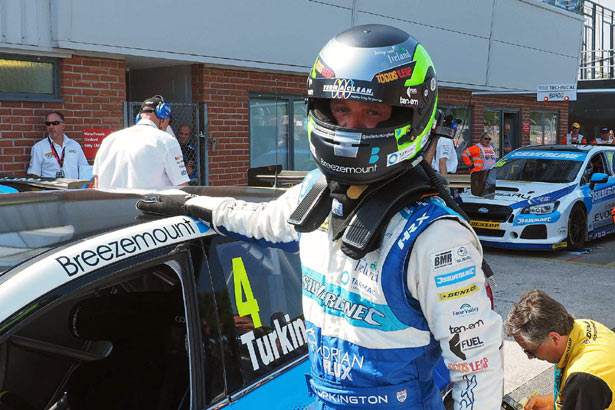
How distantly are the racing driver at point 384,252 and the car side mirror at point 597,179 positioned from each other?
931 centimetres

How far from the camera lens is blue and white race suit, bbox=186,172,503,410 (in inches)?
71.7

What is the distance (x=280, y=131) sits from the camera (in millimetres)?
12078

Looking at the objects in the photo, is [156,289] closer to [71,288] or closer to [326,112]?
[71,288]

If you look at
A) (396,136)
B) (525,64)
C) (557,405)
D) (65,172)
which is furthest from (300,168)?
(396,136)

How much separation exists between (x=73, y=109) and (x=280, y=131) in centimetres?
395

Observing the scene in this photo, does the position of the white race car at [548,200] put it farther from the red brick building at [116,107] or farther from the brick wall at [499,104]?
the brick wall at [499,104]

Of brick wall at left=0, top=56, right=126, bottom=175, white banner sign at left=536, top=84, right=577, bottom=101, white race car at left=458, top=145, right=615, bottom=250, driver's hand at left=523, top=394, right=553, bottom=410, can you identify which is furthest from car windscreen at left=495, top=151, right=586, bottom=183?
driver's hand at left=523, top=394, right=553, bottom=410

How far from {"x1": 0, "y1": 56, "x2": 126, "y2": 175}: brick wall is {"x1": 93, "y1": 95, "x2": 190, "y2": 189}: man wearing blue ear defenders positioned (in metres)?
3.29

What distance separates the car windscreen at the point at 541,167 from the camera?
10773mm

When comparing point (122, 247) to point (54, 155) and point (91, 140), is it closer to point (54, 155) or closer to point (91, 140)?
point (54, 155)

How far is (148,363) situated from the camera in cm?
255

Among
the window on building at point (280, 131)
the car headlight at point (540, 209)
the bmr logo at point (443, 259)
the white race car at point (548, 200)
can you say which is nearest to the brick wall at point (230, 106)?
the window on building at point (280, 131)

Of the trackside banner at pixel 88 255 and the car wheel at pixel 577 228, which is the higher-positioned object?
the trackside banner at pixel 88 255

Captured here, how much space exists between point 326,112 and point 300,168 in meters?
10.5
